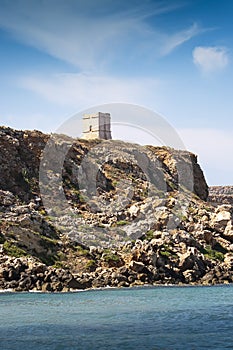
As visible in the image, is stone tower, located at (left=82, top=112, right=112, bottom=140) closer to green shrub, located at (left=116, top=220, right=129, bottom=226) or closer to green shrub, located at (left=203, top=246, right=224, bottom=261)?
green shrub, located at (left=116, top=220, right=129, bottom=226)

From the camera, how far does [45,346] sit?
28.4 meters

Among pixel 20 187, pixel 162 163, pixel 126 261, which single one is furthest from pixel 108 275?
pixel 162 163

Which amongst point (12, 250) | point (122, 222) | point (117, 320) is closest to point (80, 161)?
point (122, 222)

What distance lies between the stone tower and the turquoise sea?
59.4 m

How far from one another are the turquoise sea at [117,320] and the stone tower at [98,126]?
5943cm

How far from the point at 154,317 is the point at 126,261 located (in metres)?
31.8

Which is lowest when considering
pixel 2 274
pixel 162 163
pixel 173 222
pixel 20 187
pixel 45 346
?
pixel 45 346

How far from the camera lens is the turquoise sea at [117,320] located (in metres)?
29.1

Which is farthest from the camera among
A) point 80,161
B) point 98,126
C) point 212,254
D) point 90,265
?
point 98,126

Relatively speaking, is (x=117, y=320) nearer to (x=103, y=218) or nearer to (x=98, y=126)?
(x=103, y=218)

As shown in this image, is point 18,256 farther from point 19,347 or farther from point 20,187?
point 19,347

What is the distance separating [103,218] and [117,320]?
48.1 meters

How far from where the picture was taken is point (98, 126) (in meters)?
113

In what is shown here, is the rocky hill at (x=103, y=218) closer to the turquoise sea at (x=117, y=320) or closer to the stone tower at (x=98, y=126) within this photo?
the stone tower at (x=98, y=126)
